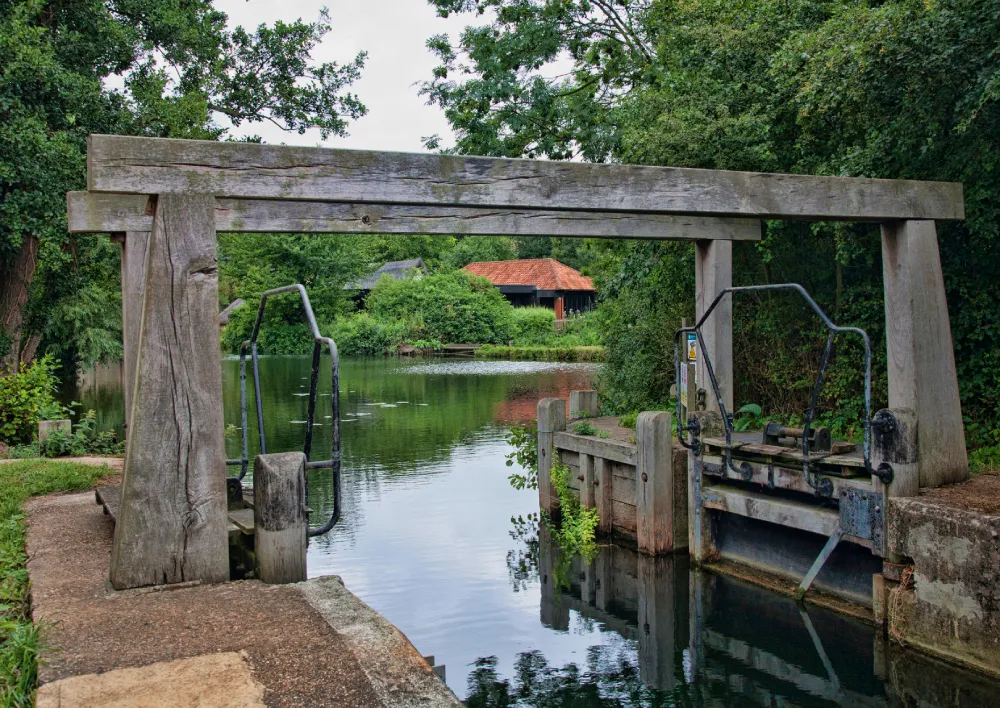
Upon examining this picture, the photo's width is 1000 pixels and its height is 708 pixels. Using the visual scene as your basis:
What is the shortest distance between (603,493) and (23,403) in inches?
343

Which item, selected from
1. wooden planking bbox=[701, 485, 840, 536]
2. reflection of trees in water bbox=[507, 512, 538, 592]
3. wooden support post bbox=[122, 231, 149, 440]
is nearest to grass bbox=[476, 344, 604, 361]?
reflection of trees in water bbox=[507, 512, 538, 592]

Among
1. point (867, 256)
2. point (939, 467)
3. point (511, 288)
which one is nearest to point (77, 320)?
point (867, 256)

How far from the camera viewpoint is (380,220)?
22.9ft

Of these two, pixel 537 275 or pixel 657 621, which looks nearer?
pixel 657 621

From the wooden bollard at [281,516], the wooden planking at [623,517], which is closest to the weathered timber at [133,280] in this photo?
the wooden bollard at [281,516]

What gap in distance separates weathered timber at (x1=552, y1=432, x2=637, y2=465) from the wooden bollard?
5508 millimetres

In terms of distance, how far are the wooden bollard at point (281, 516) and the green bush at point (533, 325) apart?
41856 mm

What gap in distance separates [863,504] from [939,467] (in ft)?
2.53

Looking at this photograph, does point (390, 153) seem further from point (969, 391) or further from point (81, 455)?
point (81, 455)

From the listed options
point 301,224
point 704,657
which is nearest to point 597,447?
point 704,657

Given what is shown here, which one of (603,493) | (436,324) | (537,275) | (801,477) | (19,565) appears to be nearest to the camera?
(19,565)

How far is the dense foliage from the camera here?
8.59 m

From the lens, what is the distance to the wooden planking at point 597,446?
10.2 metres

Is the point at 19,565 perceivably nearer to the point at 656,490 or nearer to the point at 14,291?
the point at 656,490
